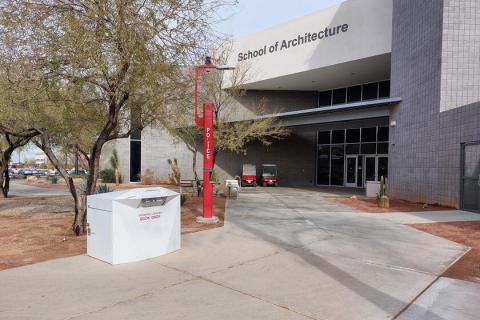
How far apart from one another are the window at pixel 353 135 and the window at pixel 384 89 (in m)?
3.62

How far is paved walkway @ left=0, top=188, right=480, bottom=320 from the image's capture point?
430 centimetres

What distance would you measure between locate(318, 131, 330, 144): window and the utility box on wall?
85.3ft

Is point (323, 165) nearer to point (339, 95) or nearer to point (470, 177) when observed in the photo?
point (339, 95)

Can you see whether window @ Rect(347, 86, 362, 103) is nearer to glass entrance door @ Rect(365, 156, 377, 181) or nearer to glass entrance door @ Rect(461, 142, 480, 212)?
glass entrance door @ Rect(365, 156, 377, 181)

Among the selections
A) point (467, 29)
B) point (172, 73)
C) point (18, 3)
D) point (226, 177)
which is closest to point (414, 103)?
point (467, 29)

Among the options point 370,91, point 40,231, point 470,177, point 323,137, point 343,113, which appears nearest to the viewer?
point 40,231

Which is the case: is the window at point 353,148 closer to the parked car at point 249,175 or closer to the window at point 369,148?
the window at point 369,148

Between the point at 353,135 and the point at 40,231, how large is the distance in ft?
81.7

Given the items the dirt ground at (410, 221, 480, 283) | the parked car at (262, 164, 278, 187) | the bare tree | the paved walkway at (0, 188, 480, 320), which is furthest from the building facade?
the bare tree

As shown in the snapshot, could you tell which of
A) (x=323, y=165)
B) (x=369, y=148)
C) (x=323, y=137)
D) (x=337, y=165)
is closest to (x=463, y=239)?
(x=369, y=148)

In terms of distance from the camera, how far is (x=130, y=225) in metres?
6.33

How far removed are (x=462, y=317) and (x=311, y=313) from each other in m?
1.67

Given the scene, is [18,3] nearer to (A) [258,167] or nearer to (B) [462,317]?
(B) [462,317]

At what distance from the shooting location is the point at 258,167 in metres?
32.6
